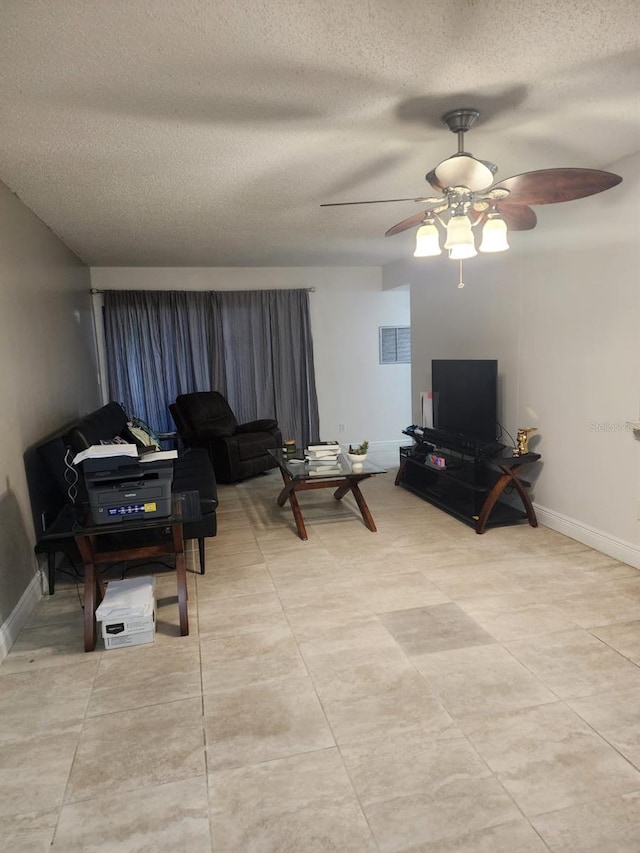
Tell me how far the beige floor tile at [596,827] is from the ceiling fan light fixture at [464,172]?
2.13 meters

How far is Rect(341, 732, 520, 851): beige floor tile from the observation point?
1446 millimetres

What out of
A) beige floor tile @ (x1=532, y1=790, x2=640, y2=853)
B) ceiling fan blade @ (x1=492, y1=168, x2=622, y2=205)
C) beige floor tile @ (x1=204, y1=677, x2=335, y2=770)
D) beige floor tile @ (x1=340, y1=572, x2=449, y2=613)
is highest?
ceiling fan blade @ (x1=492, y1=168, x2=622, y2=205)

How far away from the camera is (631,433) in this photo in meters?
2.98

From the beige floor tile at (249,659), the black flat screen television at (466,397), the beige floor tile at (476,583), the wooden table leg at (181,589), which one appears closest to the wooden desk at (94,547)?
the wooden table leg at (181,589)

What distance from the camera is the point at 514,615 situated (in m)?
2.55

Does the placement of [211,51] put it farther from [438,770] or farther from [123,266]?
[123,266]

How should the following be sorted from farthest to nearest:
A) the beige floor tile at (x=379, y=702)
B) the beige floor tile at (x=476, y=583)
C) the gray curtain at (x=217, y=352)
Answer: the gray curtain at (x=217, y=352) < the beige floor tile at (x=476, y=583) < the beige floor tile at (x=379, y=702)

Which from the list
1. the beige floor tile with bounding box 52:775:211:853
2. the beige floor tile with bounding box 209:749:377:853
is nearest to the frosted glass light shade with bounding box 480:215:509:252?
the beige floor tile with bounding box 209:749:377:853

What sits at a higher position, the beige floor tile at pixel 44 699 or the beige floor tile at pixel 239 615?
the beige floor tile at pixel 239 615

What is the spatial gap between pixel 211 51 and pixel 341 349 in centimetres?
487

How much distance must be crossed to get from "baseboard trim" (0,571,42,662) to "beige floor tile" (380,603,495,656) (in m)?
1.72

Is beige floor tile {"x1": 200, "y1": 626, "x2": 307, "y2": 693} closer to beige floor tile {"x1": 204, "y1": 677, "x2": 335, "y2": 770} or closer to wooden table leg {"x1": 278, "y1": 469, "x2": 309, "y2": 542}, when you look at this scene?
beige floor tile {"x1": 204, "y1": 677, "x2": 335, "y2": 770}

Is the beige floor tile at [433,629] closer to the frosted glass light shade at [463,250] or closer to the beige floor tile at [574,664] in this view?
the beige floor tile at [574,664]

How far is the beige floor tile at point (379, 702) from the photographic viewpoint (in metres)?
1.82
